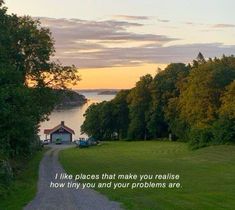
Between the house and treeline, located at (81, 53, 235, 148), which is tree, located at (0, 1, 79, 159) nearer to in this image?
treeline, located at (81, 53, 235, 148)

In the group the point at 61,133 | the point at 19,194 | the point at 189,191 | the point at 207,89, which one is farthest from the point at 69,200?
the point at 61,133

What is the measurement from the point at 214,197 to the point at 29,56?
32075mm

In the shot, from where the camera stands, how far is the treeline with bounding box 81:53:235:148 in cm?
7800

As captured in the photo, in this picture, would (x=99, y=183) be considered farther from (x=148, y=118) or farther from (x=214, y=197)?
(x=148, y=118)

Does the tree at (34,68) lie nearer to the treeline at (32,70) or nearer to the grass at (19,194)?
the treeline at (32,70)

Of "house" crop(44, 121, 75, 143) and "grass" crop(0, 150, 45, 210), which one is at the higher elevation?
"grass" crop(0, 150, 45, 210)

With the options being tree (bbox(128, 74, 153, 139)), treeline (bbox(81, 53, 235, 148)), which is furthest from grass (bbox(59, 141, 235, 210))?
tree (bbox(128, 74, 153, 139))

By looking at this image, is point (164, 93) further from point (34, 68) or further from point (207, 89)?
point (34, 68)

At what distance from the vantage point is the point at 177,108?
9675 cm

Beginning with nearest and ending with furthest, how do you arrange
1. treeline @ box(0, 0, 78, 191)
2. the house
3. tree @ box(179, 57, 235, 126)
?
treeline @ box(0, 0, 78, 191)
tree @ box(179, 57, 235, 126)
the house

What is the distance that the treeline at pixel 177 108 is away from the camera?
78000 millimetres

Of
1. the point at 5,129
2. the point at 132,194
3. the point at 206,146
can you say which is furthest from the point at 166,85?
the point at 132,194

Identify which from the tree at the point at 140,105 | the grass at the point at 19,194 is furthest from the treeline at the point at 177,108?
the grass at the point at 19,194

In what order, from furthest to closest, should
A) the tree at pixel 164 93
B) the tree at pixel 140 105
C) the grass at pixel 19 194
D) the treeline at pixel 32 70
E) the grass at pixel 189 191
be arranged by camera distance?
the tree at pixel 140 105 → the tree at pixel 164 93 → the treeline at pixel 32 70 → the grass at pixel 19 194 → the grass at pixel 189 191
